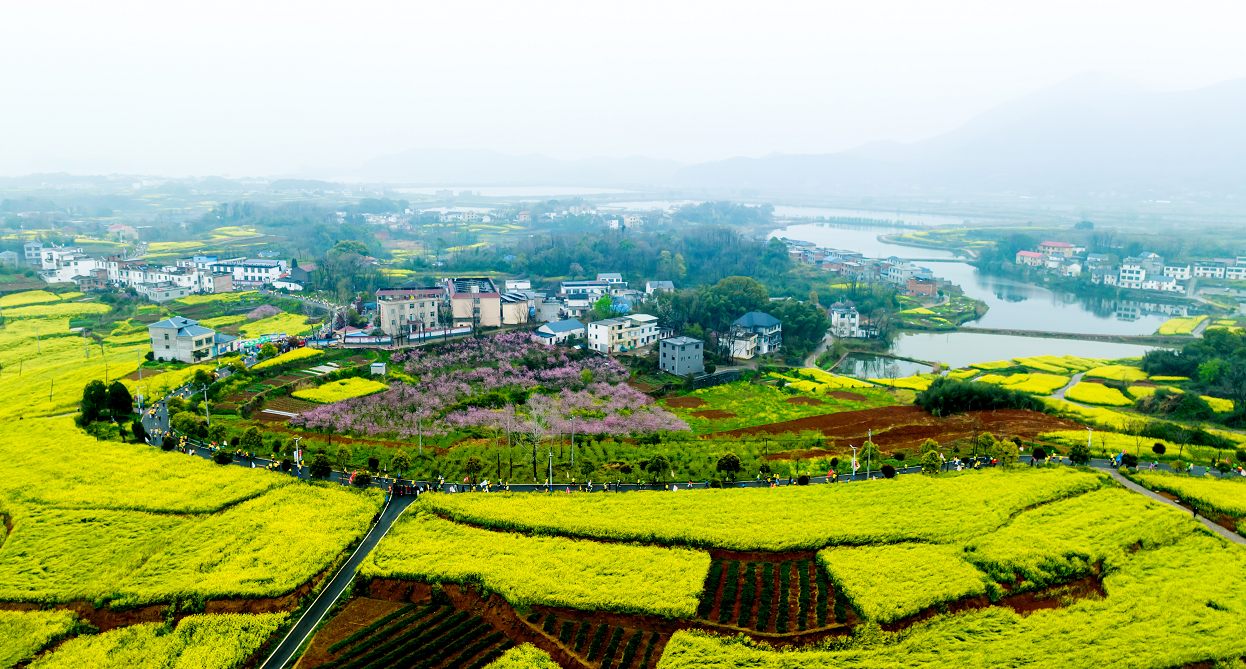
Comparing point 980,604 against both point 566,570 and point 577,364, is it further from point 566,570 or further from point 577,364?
point 577,364

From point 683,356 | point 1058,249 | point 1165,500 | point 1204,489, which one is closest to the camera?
point 1165,500

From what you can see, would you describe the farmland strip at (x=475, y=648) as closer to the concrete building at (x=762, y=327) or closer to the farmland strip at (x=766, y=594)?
the farmland strip at (x=766, y=594)

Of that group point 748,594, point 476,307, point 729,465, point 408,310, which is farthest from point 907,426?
point 408,310

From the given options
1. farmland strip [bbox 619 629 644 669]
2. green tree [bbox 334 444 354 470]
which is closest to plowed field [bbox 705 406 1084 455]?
green tree [bbox 334 444 354 470]

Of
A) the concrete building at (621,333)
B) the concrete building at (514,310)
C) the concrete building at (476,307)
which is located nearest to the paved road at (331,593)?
the concrete building at (621,333)

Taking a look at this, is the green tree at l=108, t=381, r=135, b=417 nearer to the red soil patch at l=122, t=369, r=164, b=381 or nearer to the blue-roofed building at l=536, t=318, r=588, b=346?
the red soil patch at l=122, t=369, r=164, b=381

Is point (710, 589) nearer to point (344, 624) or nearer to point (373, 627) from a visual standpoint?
point (373, 627)
